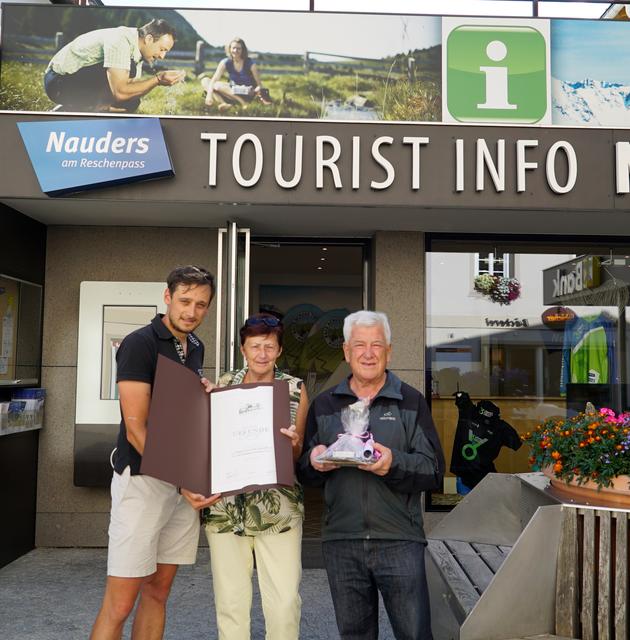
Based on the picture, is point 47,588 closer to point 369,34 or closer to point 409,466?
point 409,466

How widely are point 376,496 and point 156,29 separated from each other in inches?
174

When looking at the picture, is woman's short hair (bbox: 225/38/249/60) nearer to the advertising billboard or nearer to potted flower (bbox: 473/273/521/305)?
the advertising billboard

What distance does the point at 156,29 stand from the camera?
5.35 meters

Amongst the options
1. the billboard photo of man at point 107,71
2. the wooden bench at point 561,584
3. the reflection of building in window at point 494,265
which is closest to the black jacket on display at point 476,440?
the reflection of building in window at point 494,265

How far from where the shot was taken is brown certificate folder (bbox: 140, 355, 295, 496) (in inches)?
99.8

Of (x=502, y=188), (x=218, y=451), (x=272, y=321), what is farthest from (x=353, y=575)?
(x=502, y=188)

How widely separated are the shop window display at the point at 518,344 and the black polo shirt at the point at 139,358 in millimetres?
3626

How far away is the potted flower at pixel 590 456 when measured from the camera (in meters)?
2.72

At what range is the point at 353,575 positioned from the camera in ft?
8.59

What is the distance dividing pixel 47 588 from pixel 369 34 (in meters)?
5.04

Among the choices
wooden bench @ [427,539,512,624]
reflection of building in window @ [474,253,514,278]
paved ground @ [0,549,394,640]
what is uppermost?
reflection of building in window @ [474,253,514,278]

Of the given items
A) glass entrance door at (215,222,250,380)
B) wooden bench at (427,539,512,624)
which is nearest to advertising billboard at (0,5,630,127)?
glass entrance door at (215,222,250,380)

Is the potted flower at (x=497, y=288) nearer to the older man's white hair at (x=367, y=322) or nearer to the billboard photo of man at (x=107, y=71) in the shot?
the billboard photo of man at (x=107, y=71)

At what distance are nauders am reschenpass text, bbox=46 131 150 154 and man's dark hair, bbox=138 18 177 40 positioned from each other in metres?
1.07
